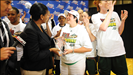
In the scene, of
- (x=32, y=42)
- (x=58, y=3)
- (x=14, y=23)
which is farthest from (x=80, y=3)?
(x=32, y=42)

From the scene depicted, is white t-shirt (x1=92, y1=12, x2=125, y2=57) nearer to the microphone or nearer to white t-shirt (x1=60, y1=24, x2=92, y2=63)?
white t-shirt (x1=60, y1=24, x2=92, y2=63)

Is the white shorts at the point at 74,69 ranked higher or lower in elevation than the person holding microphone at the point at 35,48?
lower

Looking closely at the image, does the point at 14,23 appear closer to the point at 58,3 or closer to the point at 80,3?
the point at 58,3

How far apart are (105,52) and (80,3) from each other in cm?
457

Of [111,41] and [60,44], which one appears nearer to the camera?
[60,44]

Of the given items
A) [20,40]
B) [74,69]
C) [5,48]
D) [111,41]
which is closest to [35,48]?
[20,40]

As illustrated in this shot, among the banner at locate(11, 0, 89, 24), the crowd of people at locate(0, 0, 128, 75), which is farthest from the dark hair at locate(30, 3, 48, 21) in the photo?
the banner at locate(11, 0, 89, 24)

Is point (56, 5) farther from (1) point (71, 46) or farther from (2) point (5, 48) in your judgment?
(2) point (5, 48)

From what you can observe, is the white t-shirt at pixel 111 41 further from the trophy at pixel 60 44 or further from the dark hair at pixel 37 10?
the dark hair at pixel 37 10

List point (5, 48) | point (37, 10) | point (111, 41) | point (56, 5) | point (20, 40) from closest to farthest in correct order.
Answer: point (5, 48) < point (20, 40) < point (37, 10) < point (111, 41) < point (56, 5)

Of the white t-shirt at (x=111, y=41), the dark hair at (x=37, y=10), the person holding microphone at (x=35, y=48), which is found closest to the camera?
the person holding microphone at (x=35, y=48)

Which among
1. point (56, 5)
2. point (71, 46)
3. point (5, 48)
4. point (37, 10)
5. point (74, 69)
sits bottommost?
point (74, 69)

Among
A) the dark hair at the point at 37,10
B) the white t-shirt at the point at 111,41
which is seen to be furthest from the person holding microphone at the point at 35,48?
the white t-shirt at the point at 111,41

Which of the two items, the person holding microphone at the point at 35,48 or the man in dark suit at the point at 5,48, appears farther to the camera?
the person holding microphone at the point at 35,48
